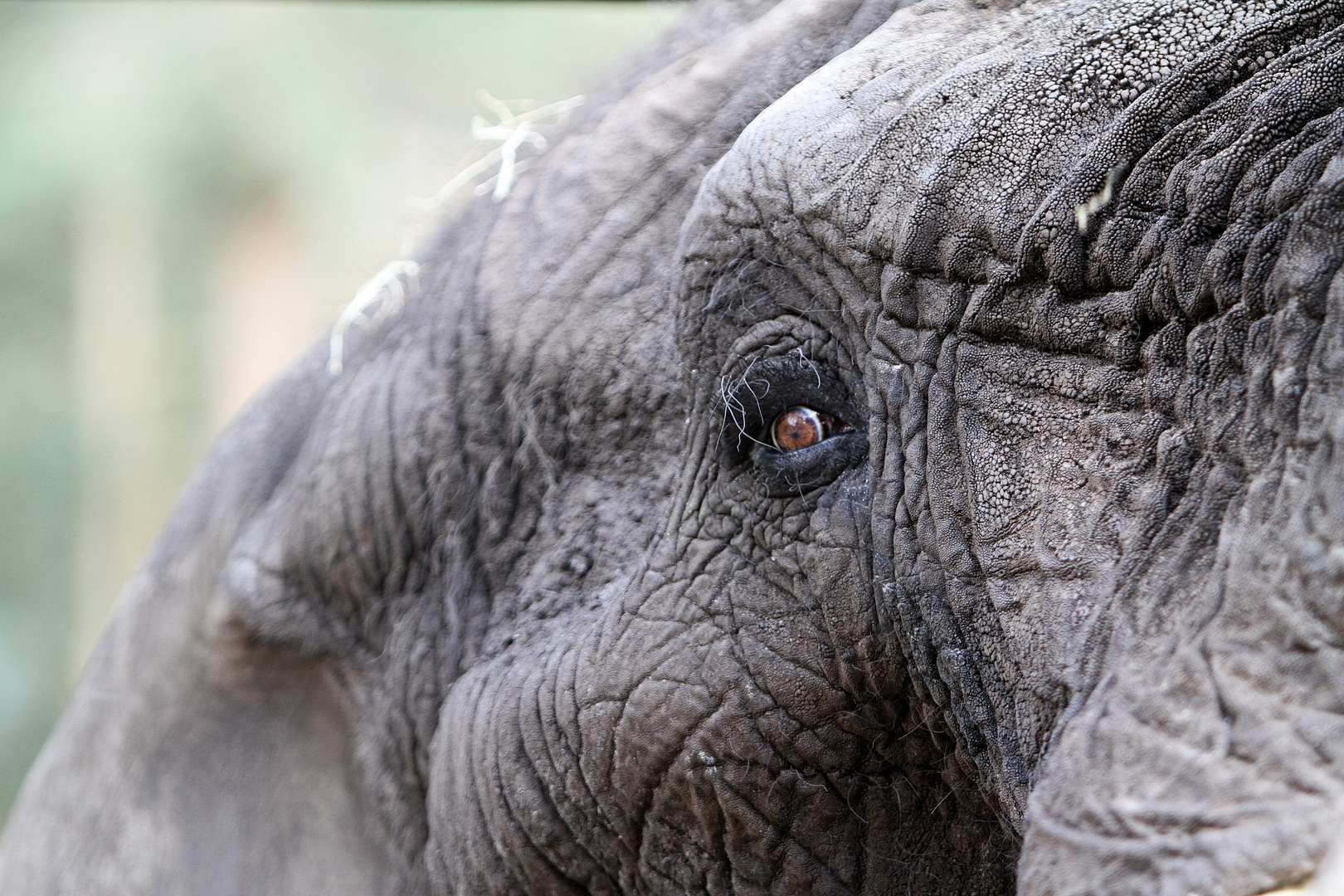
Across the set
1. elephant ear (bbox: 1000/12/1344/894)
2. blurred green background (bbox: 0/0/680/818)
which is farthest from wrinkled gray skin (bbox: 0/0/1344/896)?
blurred green background (bbox: 0/0/680/818)

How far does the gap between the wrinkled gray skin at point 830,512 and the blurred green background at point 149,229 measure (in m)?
9.12

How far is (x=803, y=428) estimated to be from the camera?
4.42 ft

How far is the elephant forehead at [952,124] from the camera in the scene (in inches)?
44.6

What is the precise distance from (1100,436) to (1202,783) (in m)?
0.29

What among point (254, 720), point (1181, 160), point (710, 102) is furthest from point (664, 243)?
point (254, 720)

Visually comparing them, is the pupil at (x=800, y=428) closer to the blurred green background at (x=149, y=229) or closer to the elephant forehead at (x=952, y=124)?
the elephant forehead at (x=952, y=124)

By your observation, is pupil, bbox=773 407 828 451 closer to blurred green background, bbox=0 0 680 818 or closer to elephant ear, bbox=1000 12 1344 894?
elephant ear, bbox=1000 12 1344 894

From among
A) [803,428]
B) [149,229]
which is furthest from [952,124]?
[149,229]

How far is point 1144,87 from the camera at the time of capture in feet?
3.68

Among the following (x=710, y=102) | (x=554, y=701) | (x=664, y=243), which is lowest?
(x=554, y=701)

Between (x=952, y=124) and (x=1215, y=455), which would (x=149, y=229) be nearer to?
(x=952, y=124)

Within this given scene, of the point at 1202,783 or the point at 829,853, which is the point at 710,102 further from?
the point at 1202,783

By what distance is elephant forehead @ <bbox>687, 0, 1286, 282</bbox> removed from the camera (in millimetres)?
1132

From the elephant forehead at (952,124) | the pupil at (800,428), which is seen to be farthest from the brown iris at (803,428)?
the elephant forehead at (952,124)
